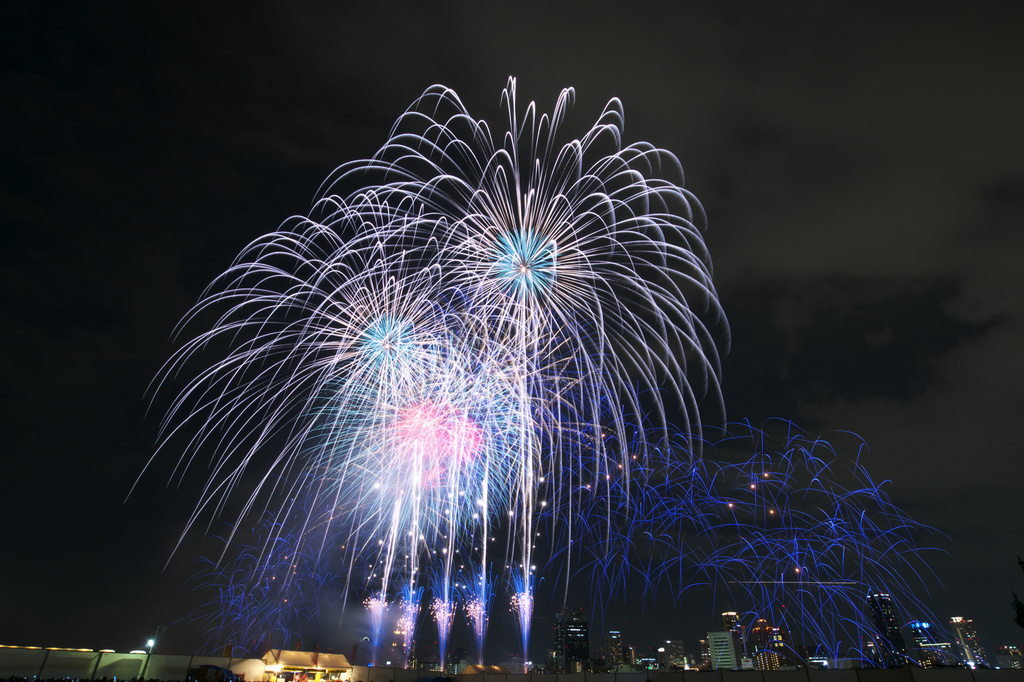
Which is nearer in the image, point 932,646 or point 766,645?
point 766,645

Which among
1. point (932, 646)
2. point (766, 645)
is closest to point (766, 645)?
point (766, 645)

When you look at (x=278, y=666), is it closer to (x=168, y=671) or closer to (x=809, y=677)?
(x=168, y=671)

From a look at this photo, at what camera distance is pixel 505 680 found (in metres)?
31.4

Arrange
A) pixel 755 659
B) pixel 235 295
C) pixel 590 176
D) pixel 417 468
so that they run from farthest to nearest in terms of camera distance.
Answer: pixel 755 659 → pixel 417 468 → pixel 235 295 → pixel 590 176

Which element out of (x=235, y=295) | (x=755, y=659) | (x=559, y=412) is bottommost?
(x=755, y=659)

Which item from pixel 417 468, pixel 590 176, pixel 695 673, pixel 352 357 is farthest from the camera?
pixel 417 468

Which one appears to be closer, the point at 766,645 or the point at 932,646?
the point at 766,645

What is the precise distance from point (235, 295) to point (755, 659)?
11234 centimetres

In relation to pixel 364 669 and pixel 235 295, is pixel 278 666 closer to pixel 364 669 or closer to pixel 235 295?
Answer: pixel 364 669

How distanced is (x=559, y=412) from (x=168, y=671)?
28.6m

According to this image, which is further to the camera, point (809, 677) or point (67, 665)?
point (67, 665)

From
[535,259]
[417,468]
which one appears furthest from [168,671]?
[535,259]

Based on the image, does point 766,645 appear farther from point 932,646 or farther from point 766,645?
point 932,646

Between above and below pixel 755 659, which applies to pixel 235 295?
above
